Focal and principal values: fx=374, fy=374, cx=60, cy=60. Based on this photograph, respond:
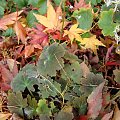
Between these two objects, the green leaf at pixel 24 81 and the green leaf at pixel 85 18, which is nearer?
the green leaf at pixel 24 81

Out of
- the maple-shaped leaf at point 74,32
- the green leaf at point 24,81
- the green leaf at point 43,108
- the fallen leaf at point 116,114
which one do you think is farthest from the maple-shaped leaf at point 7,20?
the fallen leaf at point 116,114

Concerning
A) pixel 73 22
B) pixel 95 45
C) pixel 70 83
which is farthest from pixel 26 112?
pixel 73 22

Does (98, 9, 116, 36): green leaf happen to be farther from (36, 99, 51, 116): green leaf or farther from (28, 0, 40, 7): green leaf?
(28, 0, 40, 7): green leaf

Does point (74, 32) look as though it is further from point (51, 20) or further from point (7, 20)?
point (7, 20)

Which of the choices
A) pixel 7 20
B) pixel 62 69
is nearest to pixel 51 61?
pixel 62 69

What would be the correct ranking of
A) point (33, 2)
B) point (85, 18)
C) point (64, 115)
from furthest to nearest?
point (33, 2)
point (85, 18)
point (64, 115)

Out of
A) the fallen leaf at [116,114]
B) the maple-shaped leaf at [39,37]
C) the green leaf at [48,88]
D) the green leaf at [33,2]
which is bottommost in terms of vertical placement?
the fallen leaf at [116,114]

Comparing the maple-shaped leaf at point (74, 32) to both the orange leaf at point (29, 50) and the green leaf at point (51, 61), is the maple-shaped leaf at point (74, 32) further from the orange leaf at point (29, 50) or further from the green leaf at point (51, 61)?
the green leaf at point (51, 61)
